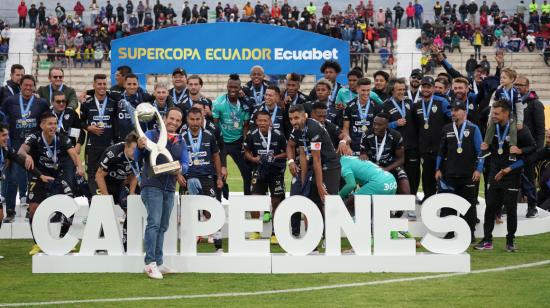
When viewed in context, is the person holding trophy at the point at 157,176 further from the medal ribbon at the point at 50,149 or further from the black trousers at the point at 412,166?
the black trousers at the point at 412,166

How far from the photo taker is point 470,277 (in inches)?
449

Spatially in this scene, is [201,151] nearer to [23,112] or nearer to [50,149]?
[50,149]

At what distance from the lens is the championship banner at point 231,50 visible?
32438 mm

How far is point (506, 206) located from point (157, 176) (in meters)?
4.46

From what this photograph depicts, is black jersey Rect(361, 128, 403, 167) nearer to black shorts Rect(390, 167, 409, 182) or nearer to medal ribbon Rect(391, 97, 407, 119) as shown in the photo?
black shorts Rect(390, 167, 409, 182)

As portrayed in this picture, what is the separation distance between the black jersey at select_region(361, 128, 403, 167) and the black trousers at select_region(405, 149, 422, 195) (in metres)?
1.04

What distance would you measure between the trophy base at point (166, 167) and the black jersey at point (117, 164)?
108 cm

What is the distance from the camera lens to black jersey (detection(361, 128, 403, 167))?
13.9 metres

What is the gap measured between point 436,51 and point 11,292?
23.4 feet

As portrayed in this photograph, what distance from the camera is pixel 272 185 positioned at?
1423cm

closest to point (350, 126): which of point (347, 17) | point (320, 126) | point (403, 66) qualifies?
point (320, 126)

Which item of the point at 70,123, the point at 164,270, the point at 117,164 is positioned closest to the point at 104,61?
the point at 70,123

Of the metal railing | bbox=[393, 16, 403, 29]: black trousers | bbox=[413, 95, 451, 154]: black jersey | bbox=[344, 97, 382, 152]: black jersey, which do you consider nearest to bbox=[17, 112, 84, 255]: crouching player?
bbox=[344, 97, 382, 152]: black jersey

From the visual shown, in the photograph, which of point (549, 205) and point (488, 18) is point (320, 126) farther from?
point (488, 18)
